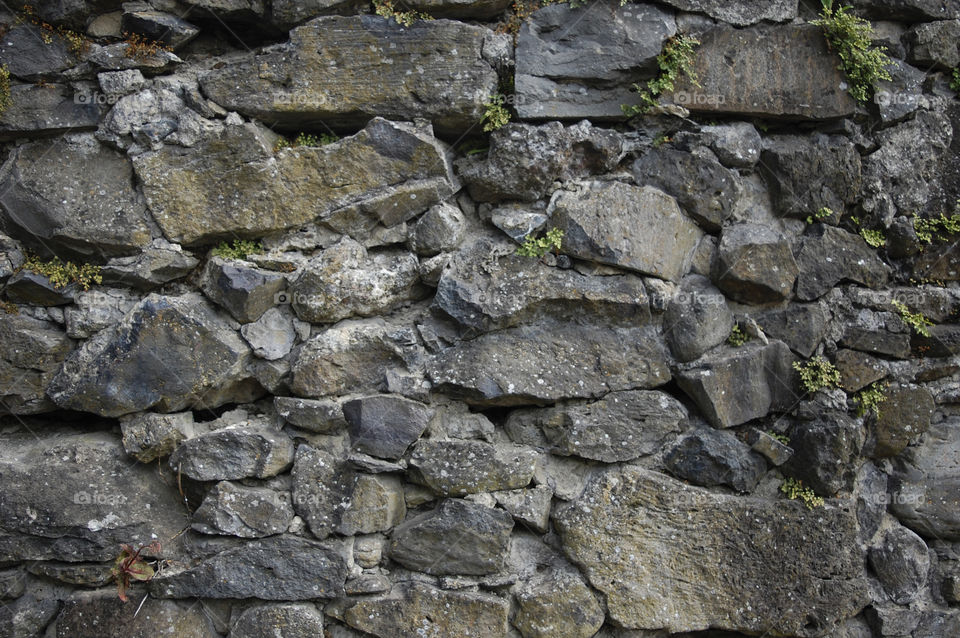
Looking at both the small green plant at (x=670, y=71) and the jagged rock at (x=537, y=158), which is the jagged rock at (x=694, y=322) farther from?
the small green plant at (x=670, y=71)

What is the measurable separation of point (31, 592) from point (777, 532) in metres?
3.45

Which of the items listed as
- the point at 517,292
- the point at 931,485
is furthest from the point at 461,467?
the point at 931,485

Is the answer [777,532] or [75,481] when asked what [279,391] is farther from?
[777,532]

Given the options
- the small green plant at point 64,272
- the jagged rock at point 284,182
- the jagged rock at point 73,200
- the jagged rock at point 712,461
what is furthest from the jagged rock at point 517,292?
the small green plant at point 64,272

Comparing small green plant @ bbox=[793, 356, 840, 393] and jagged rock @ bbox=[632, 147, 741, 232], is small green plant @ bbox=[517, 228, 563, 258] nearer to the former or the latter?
jagged rock @ bbox=[632, 147, 741, 232]

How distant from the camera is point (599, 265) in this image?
3.22m

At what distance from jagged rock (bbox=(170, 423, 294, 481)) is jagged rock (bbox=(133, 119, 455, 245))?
939mm

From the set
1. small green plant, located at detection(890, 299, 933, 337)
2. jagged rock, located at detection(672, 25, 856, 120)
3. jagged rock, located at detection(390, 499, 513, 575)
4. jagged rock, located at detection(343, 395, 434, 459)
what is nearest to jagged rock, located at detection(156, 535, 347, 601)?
jagged rock, located at detection(390, 499, 513, 575)

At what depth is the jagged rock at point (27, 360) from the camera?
10.0 feet

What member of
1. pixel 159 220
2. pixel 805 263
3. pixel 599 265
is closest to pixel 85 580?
pixel 159 220

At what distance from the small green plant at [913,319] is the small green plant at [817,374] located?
1.56ft

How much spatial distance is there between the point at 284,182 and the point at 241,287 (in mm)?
536

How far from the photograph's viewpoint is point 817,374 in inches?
129

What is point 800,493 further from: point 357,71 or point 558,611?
point 357,71
